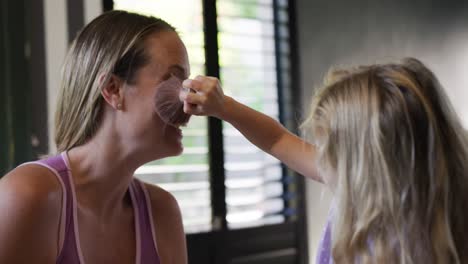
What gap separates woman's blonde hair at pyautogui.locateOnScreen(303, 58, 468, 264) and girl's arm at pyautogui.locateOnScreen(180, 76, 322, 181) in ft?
0.75

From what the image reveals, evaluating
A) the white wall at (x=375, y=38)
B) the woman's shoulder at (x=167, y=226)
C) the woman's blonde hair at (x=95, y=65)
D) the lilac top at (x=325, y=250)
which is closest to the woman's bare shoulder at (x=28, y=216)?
the woman's blonde hair at (x=95, y=65)

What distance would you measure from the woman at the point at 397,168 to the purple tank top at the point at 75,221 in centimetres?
38

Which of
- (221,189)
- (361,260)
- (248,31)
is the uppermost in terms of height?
(248,31)

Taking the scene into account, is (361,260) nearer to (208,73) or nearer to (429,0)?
(208,73)

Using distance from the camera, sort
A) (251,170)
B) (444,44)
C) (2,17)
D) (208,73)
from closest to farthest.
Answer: (2,17) → (208,73) → (251,170) → (444,44)

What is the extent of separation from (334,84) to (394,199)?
8.0 inches

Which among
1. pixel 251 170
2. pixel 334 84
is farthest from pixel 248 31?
pixel 334 84

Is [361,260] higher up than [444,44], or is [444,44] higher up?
[444,44]

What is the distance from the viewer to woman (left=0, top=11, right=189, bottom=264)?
3.55 ft

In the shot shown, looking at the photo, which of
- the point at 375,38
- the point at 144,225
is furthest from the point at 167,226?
the point at 375,38

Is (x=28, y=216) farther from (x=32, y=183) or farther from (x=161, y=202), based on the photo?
(x=161, y=202)

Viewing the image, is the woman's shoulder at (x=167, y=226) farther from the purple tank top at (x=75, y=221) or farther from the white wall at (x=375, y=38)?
the white wall at (x=375, y=38)

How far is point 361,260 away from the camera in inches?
35.6

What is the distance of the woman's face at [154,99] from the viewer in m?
1.10
